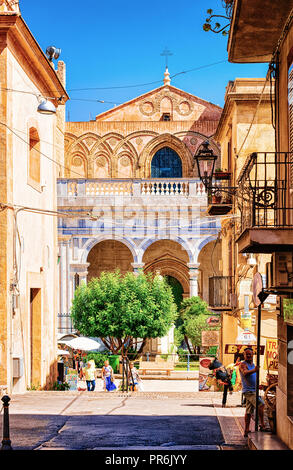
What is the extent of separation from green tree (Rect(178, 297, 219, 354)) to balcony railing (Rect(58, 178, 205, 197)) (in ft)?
14.8

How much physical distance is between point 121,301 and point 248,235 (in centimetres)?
1833

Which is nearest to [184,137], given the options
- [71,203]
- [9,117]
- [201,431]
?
[71,203]

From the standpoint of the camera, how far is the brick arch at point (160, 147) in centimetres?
4125

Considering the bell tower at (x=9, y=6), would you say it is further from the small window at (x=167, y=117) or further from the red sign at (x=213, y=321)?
the small window at (x=167, y=117)

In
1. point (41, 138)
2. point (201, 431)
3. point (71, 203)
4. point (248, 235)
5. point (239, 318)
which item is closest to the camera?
point (248, 235)

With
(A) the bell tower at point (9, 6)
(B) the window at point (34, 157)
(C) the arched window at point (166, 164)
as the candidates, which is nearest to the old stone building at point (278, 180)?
(A) the bell tower at point (9, 6)

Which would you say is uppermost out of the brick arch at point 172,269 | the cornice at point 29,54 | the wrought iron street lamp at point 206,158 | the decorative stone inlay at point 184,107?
the decorative stone inlay at point 184,107

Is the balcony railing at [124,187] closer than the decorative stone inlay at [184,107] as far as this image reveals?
Yes

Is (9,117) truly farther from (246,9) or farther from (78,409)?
(246,9)

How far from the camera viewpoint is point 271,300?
19906 mm

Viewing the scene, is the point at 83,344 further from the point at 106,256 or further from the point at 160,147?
the point at 160,147

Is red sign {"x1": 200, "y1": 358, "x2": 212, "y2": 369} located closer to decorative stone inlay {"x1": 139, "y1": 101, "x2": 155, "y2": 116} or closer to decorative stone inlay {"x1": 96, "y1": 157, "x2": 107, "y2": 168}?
decorative stone inlay {"x1": 96, "y1": 157, "x2": 107, "y2": 168}

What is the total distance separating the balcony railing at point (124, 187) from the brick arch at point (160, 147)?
8005mm

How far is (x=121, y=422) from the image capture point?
40.9 ft
